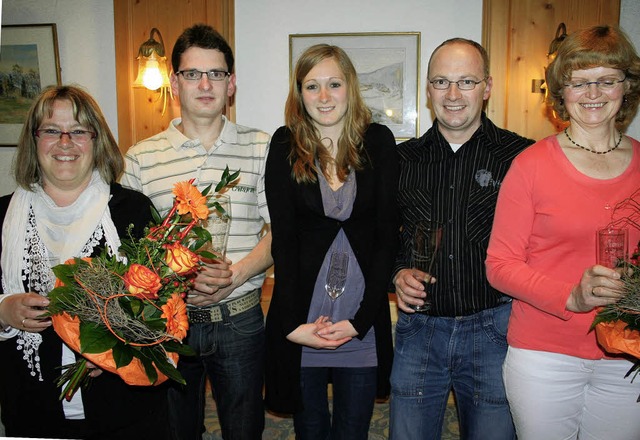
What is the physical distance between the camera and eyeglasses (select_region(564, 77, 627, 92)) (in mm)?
1634

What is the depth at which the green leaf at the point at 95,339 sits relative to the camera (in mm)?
1360

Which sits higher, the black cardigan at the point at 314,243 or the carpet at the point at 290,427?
the black cardigan at the point at 314,243

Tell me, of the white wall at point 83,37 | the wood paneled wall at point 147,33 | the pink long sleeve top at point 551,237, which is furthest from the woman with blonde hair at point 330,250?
the white wall at point 83,37

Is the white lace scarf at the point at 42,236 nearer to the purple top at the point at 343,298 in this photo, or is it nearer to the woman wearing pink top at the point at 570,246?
the purple top at the point at 343,298

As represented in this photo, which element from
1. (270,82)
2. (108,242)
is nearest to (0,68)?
(270,82)

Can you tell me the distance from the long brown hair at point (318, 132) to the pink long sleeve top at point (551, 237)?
21.6 inches

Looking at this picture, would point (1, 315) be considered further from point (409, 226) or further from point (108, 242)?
point (409, 226)

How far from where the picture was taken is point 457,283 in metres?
1.83

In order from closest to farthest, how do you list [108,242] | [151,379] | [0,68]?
1. [151,379]
2. [108,242]
3. [0,68]

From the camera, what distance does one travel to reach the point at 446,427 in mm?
3090

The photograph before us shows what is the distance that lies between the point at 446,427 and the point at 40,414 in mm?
2185

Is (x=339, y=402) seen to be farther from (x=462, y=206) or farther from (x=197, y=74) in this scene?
(x=197, y=74)

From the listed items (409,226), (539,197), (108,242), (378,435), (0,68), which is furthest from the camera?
(0,68)

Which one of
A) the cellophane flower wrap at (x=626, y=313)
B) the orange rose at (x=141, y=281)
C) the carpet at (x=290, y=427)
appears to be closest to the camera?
the orange rose at (x=141, y=281)
